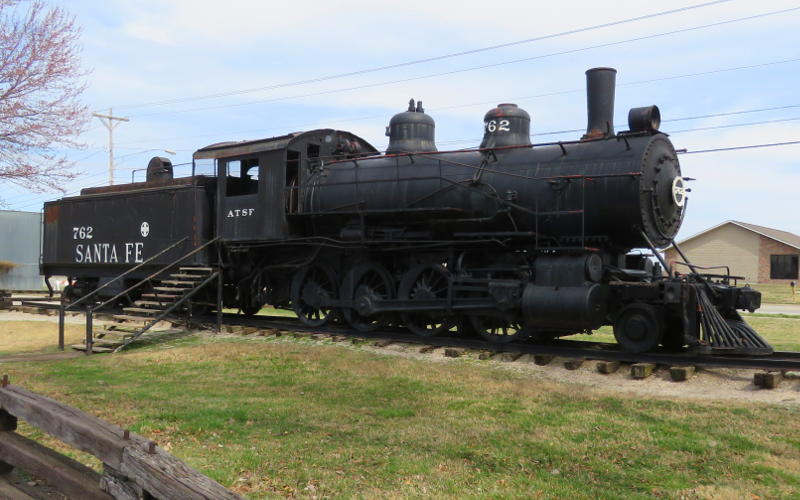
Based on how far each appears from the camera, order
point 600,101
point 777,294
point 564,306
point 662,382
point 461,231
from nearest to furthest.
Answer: point 662,382 < point 564,306 < point 600,101 < point 461,231 < point 777,294

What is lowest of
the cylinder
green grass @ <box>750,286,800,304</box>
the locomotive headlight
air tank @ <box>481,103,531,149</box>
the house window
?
green grass @ <box>750,286,800,304</box>

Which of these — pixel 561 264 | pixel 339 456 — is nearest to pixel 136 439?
pixel 339 456

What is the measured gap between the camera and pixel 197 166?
51.8ft

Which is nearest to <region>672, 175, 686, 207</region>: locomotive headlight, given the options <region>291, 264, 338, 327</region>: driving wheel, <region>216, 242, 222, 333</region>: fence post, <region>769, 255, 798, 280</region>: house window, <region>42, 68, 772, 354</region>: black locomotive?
<region>42, 68, 772, 354</region>: black locomotive

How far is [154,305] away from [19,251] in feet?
66.5

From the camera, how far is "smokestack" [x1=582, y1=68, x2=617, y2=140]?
11.1 metres

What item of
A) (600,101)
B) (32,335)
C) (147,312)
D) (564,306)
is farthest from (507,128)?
(32,335)

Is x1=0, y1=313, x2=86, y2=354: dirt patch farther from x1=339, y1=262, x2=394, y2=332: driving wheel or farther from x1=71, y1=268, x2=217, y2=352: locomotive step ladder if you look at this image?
x1=339, y1=262, x2=394, y2=332: driving wheel

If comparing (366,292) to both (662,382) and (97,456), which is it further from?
(97,456)

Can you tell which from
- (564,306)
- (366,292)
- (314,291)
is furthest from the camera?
(314,291)

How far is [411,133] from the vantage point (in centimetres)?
1355

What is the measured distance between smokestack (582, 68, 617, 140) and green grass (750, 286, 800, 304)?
75.9ft

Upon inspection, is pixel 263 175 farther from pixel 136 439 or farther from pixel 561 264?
pixel 136 439

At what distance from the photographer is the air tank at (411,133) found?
13469 mm
